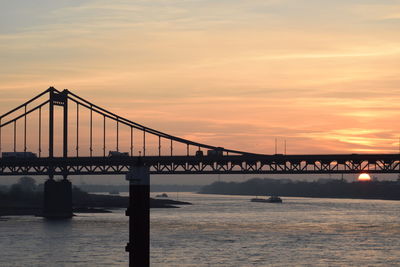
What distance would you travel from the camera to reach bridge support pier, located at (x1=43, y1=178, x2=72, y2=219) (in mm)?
123875

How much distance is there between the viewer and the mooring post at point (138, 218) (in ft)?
107

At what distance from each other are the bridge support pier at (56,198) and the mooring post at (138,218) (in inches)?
3654

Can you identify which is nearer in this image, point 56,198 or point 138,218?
point 138,218

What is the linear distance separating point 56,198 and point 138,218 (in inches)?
3715

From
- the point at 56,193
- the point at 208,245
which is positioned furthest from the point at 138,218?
the point at 56,193

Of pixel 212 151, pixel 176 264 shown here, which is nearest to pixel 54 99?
pixel 212 151

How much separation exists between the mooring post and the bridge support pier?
304ft

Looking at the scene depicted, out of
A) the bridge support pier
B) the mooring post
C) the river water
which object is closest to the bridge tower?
the bridge support pier

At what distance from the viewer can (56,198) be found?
125000mm

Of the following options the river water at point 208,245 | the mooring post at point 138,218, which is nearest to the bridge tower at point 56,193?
the river water at point 208,245

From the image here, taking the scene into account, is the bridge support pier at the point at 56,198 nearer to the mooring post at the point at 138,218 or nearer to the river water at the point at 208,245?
the river water at the point at 208,245

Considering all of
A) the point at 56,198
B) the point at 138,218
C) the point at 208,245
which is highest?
the point at 138,218

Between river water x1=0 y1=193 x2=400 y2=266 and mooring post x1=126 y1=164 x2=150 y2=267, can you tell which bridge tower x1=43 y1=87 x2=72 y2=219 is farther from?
mooring post x1=126 y1=164 x2=150 y2=267

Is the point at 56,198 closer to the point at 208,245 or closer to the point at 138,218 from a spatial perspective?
the point at 208,245
